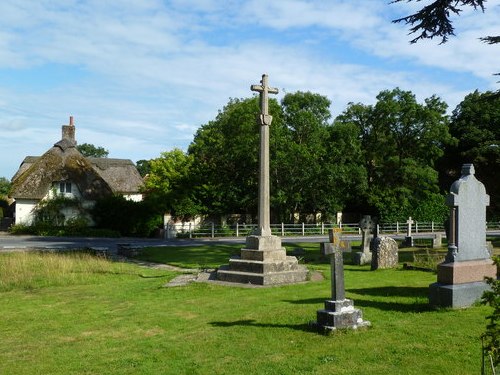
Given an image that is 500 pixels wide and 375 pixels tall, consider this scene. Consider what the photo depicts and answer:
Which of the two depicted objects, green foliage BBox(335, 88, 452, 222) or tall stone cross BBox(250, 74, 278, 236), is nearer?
tall stone cross BBox(250, 74, 278, 236)

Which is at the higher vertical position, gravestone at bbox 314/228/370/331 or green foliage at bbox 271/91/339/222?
green foliage at bbox 271/91/339/222

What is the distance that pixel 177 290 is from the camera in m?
12.7

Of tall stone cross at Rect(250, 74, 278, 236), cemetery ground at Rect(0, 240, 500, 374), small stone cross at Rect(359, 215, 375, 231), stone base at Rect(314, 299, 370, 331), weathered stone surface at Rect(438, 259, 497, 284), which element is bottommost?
cemetery ground at Rect(0, 240, 500, 374)

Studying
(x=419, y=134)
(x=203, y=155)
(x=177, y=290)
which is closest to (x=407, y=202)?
(x=419, y=134)

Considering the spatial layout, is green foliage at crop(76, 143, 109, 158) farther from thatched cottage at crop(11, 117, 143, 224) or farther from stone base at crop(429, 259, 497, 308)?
stone base at crop(429, 259, 497, 308)

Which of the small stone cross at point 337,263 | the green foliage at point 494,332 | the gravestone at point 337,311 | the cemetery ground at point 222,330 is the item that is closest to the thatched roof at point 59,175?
the cemetery ground at point 222,330

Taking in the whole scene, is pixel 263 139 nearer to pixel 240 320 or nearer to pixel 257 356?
pixel 240 320

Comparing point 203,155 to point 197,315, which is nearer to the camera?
point 197,315

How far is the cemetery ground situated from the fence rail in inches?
848

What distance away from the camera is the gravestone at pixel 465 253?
31.2 feet

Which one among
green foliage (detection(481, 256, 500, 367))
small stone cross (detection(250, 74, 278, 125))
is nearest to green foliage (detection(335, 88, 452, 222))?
small stone cross (detection(250, 74, 278, 125))

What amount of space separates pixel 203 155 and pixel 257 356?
3588 centimetres

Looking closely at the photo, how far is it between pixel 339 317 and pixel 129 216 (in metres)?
32.0

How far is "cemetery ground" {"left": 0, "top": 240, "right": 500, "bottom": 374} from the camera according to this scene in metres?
6.58
